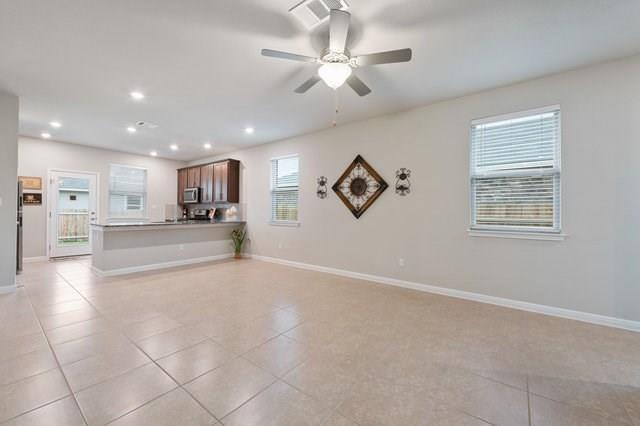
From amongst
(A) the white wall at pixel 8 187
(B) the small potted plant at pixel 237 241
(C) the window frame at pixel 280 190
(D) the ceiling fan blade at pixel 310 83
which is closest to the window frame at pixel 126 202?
(B) the small potted plant at pixel 237 241

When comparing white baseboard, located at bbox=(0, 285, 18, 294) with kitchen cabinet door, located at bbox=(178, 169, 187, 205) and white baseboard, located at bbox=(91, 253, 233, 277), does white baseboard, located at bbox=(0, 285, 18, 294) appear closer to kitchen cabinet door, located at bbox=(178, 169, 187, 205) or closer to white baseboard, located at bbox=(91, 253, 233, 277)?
white baseboard, located at bbox=(91, 253, 233, 277)

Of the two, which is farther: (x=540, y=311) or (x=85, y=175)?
(x=85, y=175)

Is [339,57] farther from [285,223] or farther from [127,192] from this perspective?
[127,192]

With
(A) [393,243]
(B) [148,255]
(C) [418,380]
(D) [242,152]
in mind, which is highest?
(D) [242,152]

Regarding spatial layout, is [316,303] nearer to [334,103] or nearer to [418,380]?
[418,380]

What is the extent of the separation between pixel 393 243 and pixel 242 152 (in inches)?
178

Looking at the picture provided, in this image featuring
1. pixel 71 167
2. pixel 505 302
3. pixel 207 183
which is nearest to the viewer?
pixel 505 302

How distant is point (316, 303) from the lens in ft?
11.2

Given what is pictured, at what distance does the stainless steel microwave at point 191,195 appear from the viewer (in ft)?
24.3

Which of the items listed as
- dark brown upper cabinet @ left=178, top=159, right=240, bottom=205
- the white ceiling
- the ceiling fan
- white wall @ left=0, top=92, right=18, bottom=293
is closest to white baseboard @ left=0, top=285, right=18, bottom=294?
white wall @ left=0, top=92, right=18, bottom=293

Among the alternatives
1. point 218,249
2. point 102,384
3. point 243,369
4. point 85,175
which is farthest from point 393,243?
point 85,175

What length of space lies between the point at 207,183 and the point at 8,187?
12.6 feet

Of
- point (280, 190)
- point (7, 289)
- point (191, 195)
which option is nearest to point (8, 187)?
point (7, 289)

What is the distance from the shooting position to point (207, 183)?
23.9 ft
